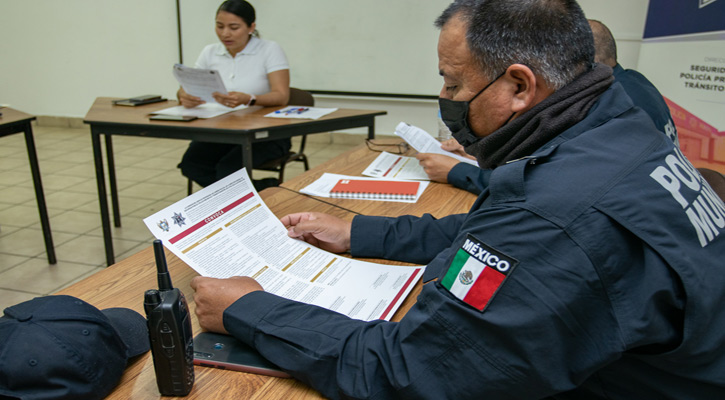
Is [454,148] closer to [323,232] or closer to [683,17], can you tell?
[323,232]

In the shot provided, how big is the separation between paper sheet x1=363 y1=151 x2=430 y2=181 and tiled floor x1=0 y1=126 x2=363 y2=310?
167 cm

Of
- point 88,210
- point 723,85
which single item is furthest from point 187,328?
point 88,210

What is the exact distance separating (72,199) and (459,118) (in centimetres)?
362

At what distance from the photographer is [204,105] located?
3137mm

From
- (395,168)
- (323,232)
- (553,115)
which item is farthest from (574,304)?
(395,168)

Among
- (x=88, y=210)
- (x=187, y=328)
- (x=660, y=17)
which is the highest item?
(x=660, y=17)

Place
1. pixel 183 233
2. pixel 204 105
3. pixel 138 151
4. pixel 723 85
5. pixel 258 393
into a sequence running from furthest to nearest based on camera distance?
pixel 138 151 < pixel 204 105 < pixel 723 85 < pixel 183 233 < pixel 258 393

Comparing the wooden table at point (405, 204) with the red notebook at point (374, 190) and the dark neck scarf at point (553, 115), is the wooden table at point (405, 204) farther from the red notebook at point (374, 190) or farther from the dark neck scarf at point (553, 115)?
the dark neck scarf at point (553, 115)

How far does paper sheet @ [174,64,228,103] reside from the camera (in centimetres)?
280

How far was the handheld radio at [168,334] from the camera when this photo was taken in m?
0.69

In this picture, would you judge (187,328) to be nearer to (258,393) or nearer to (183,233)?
(258,393)

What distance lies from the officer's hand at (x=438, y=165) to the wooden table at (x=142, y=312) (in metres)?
0.42

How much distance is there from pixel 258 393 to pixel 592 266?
477 millimetres

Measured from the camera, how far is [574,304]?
67cm
